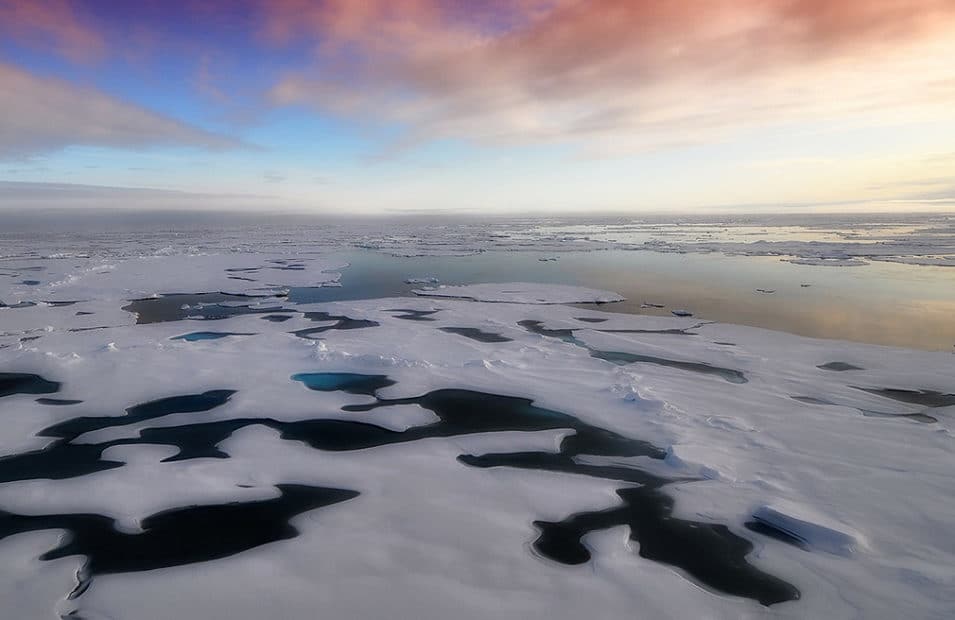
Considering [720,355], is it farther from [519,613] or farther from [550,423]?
[519,613]

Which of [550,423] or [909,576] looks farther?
[550,423]

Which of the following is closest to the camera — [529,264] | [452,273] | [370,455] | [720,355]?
[370,455]

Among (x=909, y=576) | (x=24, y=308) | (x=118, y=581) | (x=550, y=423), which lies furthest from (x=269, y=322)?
(x=909, y=576)

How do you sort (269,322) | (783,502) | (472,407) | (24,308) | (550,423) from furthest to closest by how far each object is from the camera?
(24,308) → (269,322) → (472,407) → (550,423) → (783,502)

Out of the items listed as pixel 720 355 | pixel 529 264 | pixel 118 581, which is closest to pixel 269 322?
pixel 118 581

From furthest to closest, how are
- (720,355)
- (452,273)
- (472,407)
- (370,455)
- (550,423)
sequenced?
1. (452,273)
2. (720,355)
3. (472,407)
4. (550,423)
5. (370,455)

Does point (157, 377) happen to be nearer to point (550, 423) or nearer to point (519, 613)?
point (550, 423)
